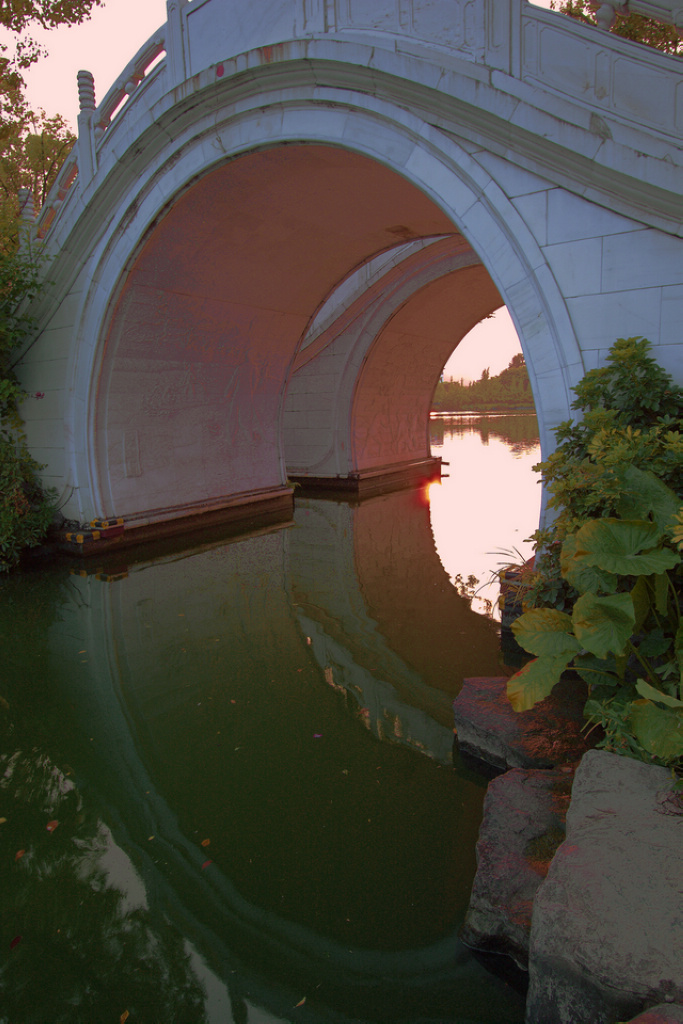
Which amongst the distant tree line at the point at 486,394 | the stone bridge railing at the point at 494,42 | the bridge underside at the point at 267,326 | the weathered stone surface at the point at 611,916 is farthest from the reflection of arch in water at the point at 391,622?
the distant tree line at the point at 486,394

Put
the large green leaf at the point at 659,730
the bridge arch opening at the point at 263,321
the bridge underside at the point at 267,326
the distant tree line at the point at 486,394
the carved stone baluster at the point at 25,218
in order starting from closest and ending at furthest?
the large green leaf at the point at 659,730 < the bridge arch opening at the point at 263,321 < the bridge underside at the point at 267,326 < the carved stone baluster at the point at 25,218 < the distant tree line at the point at 486,394

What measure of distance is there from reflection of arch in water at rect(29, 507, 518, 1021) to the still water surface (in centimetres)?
1

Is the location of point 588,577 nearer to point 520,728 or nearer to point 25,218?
point 520,728

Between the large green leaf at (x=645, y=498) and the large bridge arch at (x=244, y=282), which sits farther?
the large bridge arch at (x=244, y=282)

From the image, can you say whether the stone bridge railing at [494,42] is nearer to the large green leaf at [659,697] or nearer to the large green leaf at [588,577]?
the large green leaf at [588,577]

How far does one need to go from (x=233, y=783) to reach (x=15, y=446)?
703 cm

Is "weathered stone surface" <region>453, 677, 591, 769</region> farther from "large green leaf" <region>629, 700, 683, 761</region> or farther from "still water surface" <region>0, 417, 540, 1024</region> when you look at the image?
"large green leaf" <region>629, 700, 683, 761</region>

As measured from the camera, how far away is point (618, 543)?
271 cm

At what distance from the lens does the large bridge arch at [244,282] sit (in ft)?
15.5

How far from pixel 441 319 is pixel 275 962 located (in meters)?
12.6

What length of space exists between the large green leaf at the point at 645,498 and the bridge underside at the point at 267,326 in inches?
184

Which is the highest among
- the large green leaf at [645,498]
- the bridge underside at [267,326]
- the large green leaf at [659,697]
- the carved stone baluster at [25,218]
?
the carved stone baluster at [25,218]

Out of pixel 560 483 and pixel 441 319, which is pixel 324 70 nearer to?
pixel 560 483

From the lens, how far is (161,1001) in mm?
2102
